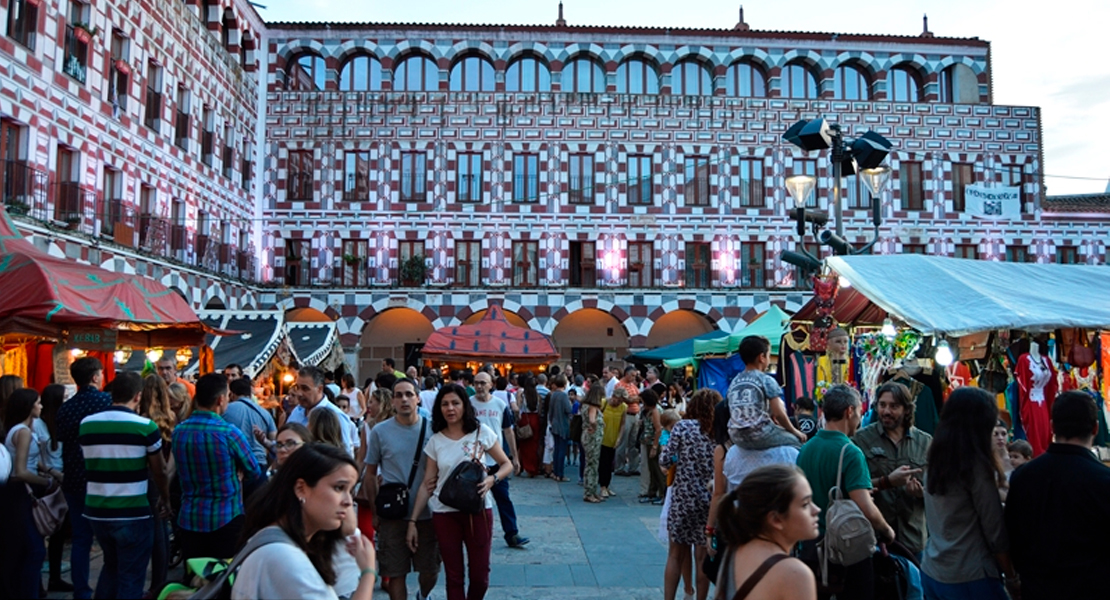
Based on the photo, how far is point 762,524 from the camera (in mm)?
3105

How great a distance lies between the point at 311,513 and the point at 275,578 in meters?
0.30

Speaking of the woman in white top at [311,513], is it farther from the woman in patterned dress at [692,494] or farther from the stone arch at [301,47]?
the stone arch at [301,47]

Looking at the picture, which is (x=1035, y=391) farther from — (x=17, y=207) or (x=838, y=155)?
(x=17, y=207)

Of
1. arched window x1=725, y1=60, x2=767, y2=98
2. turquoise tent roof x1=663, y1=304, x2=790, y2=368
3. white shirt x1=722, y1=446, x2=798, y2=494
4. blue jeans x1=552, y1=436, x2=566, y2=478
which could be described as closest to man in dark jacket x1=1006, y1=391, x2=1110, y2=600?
white shirt x1=722, y1=446, x2=798, y2=494

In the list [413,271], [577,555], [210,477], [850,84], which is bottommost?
[577,555]

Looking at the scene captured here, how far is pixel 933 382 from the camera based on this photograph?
8.25 meters

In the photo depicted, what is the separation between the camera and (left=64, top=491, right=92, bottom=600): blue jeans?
6348 millimetres

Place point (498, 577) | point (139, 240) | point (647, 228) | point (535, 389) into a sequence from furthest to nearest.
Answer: point (647, 228), point (139, 240), point (535, 389), point (498, 577)

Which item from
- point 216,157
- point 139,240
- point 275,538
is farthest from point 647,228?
point 275,538

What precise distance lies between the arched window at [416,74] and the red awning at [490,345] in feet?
42.5

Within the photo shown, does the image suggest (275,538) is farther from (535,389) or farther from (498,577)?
(535,389)

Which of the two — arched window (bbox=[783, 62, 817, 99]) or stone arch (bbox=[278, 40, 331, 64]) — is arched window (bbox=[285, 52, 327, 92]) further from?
arched window (bbox=[783, 62, 817, 99])

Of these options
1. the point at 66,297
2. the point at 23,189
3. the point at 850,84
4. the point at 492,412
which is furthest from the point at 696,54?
the point at 66,297

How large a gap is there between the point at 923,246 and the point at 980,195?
2517mm
